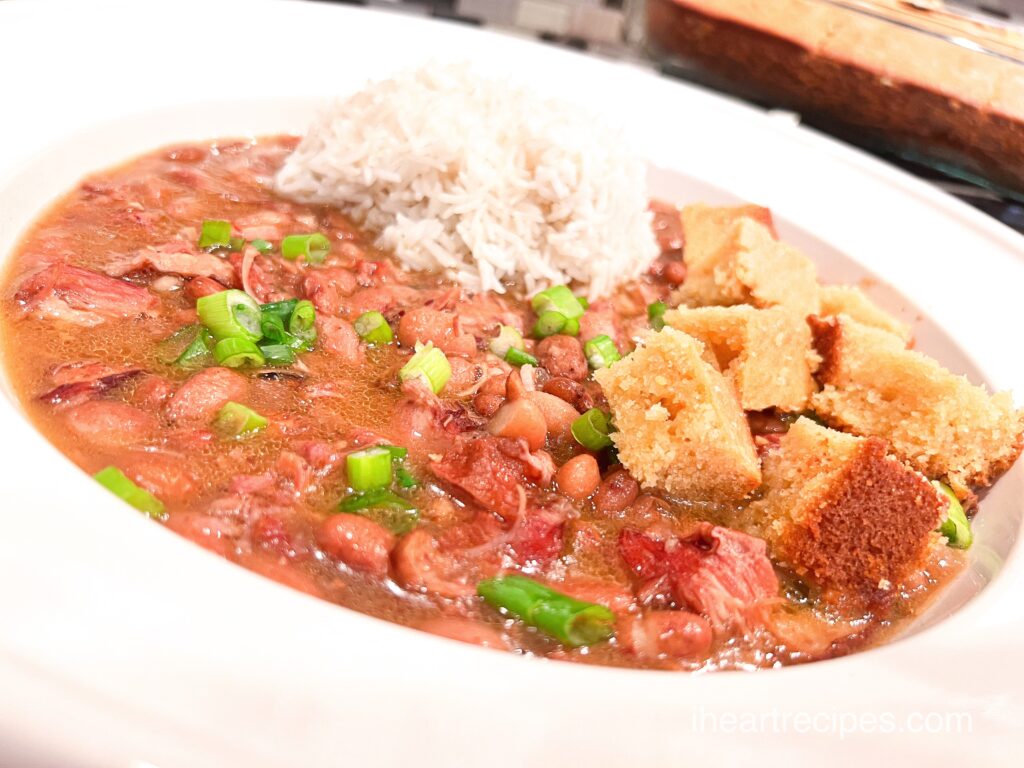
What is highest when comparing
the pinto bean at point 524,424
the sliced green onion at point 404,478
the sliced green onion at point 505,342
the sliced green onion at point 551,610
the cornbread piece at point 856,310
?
the cornbread piece at point 856,310

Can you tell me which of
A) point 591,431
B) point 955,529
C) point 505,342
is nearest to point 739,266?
point 505,342

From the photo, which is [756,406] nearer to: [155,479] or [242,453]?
[242,453]

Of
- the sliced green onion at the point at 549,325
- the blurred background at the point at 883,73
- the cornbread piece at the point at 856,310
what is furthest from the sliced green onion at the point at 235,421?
the blurred background at the point at 883,73

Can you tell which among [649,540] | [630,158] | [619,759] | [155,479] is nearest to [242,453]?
[155,479]

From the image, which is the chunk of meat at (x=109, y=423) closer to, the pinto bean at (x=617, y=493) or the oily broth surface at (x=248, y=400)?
the oily broth surface at (x=248, y=400)

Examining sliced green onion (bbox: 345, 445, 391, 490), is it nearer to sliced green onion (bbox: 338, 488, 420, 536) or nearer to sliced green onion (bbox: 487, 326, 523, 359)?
sliced green onion (bbox: 338, 488, 420, 536)

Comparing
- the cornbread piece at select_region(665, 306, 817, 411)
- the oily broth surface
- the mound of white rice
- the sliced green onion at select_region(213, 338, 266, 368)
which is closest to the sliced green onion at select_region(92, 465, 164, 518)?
the oily broth surface

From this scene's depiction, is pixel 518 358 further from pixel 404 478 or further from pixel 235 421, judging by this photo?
pixel 235 421
